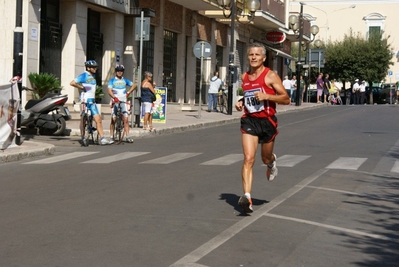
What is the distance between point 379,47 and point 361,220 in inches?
2635

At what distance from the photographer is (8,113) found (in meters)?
16.3

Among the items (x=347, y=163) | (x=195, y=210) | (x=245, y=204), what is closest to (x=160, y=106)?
(x=347, y=163)

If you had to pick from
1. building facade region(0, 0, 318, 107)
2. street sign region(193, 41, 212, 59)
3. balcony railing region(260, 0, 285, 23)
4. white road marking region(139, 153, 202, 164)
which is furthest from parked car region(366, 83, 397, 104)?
white road marking region(139, 153, 202, 164)

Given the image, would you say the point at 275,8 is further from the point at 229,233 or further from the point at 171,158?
the point at 229,233

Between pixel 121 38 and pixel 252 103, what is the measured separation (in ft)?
68.4

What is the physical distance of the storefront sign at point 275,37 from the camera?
52500 mm

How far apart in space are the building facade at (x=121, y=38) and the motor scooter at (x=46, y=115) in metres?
2.46

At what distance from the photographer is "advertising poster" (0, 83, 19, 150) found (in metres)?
16.0

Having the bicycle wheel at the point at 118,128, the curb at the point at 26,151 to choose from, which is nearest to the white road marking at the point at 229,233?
the curb at the point at 26,151

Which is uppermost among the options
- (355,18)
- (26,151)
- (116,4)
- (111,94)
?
(355,18)

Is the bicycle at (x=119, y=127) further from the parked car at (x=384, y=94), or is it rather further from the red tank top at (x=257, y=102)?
the parked car at (x=384, y=94)

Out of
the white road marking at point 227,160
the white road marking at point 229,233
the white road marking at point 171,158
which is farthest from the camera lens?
the white road marking at point 171,158

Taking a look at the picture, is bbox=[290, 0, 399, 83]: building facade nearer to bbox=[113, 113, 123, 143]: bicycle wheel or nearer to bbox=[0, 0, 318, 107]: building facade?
bbox=[0, 0, 318, 107]: building facade

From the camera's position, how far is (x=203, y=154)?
53.4 ft
